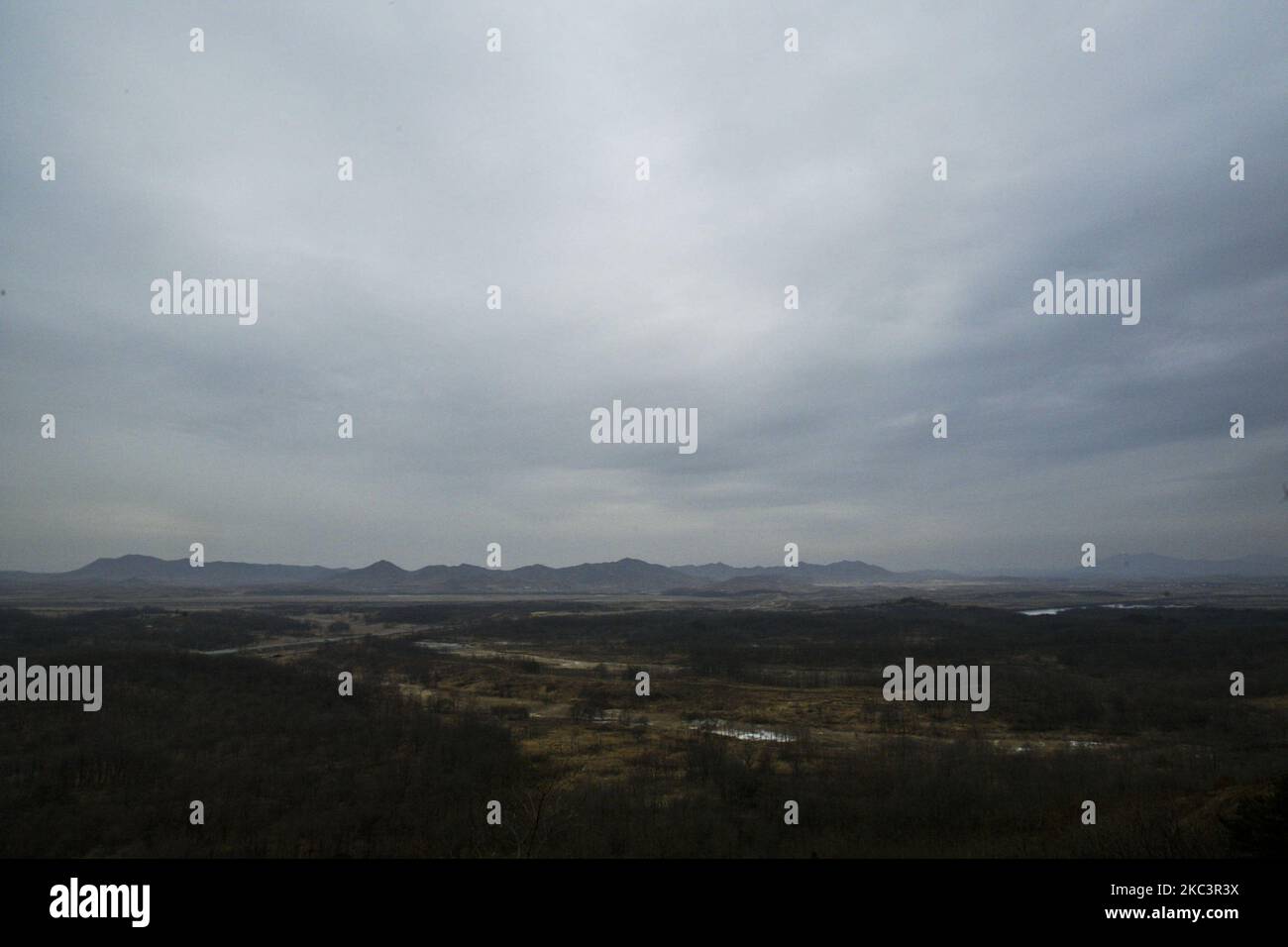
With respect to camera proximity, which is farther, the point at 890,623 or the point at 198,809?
the point at 890,623
